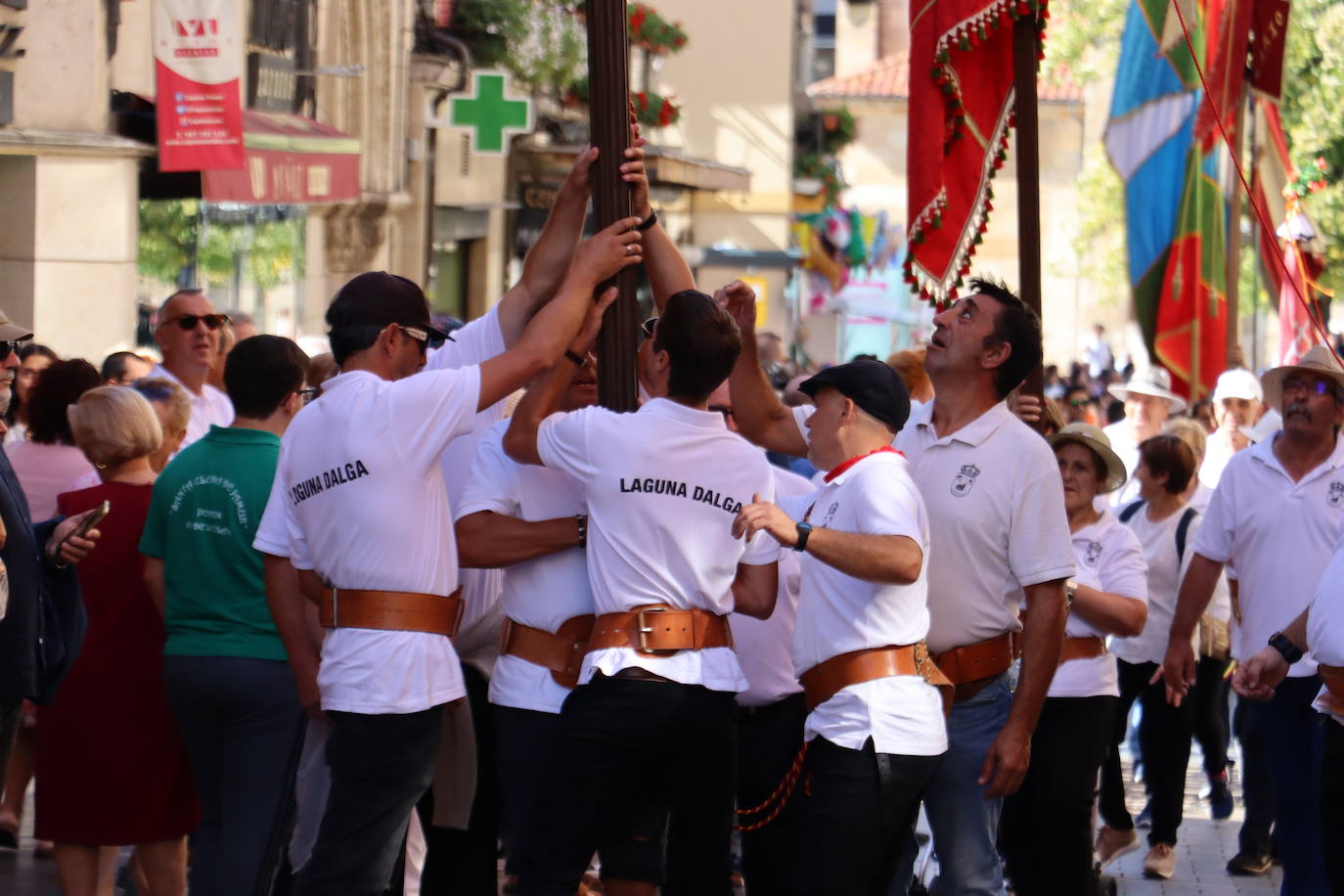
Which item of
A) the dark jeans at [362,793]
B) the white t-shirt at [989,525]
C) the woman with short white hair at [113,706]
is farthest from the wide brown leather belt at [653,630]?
the woman with short white hair at [113,706]

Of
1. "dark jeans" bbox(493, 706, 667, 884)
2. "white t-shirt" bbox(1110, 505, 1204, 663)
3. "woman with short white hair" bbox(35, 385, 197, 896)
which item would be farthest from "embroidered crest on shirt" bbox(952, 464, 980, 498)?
"white t-shirt" bbox(1110, 505, 1204, 663)

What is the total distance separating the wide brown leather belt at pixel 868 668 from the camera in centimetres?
510

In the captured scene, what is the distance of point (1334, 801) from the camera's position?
18.4ft

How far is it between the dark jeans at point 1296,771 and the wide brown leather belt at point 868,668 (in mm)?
2224

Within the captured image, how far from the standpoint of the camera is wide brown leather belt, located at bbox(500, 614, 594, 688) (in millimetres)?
5195

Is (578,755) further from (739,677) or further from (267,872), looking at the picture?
(267,872)

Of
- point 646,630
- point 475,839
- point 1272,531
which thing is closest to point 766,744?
point 475,839

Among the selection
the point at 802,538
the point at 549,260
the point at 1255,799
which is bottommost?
the point at 1255,799

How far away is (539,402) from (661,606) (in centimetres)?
64

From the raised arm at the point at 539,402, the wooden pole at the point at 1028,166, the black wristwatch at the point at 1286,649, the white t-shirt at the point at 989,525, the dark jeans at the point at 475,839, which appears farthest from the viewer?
the wooden pole at the point at 1028,166

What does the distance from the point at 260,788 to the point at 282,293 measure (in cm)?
1377

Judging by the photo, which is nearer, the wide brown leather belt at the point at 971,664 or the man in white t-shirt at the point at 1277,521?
the wide brown leather belt at the point at 971,664

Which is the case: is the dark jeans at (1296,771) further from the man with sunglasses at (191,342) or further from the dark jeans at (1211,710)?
the man with sunglasses at (191,342)

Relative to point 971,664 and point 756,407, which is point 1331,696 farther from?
point 756,407
